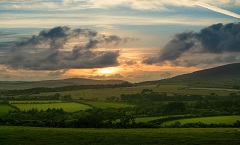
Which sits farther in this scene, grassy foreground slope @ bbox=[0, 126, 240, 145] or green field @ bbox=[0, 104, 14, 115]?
green field @ bbox=[0, 104, 14, 115]

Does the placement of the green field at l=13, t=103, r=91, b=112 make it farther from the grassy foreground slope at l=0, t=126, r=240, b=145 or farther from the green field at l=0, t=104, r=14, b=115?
the grassy foreground slope at l=0, t=126, r=240, b=145

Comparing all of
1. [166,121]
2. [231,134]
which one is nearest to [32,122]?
[166,121]

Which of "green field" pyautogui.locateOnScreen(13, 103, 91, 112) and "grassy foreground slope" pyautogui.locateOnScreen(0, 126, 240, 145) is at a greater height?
"green field" pyautogui.locateOnScreen(13, 103, 91, 112)

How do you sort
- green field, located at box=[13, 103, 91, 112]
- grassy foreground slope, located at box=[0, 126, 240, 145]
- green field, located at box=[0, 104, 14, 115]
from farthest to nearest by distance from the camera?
green field, located at box=[13, 103, 91, 112], green field, located at box=[0, 104, 14, 115], grassy foreground slope, located at box=[0, 126, 240, 145]

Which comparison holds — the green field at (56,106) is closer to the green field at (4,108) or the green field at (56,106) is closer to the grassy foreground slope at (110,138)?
the green field at (4,108)

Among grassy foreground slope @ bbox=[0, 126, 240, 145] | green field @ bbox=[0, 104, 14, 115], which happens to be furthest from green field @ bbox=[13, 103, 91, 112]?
grassy foreground slope @ bbox=[0, 126, 240, 145]

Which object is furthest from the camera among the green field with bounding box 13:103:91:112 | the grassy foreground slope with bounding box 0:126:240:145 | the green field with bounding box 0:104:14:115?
the green field with bounding box 13:103:91:112

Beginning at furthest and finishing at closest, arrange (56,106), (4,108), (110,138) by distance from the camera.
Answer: (56,106)
(4,108)
(110,138)

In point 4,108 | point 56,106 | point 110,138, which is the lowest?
point 110,138

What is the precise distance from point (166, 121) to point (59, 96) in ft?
349

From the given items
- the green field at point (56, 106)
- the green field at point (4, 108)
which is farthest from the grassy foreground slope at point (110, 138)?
the green field at point (56, 106)

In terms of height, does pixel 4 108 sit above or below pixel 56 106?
above

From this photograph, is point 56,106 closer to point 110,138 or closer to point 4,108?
point 4,108

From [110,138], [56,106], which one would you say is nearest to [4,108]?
[56,106]
